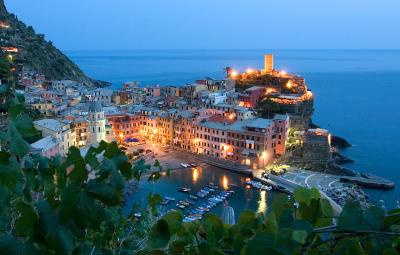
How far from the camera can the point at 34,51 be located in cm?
4450

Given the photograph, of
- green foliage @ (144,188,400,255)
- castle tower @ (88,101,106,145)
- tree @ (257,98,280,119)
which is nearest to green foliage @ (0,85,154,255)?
green foliage @ (144,188,400,255)

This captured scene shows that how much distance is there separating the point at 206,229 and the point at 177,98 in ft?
96.3

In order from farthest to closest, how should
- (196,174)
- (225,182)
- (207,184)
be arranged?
(196,174) → (225,182) → (207,184)

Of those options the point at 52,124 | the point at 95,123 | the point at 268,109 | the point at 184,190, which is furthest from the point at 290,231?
the point at 268,109

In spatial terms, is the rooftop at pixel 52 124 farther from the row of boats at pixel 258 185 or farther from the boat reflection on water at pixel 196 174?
the row of boats at pixel 258 185

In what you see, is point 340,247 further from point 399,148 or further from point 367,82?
point 367,82

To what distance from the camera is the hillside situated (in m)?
41.6

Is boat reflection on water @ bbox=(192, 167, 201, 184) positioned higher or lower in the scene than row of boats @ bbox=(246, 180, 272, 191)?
higher

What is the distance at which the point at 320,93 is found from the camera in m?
51.7

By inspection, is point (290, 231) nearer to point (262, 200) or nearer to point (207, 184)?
point (262, 200)

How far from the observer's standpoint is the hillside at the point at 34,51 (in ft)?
136

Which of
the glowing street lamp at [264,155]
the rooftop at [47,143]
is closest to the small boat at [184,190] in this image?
the glowing street lamp at [264,155]

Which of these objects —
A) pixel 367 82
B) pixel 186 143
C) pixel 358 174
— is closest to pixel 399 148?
pixel 358 174

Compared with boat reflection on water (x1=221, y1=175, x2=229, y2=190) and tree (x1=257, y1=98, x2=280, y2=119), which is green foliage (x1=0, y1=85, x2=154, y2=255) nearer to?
boat reflection on water (x1=221, y1=175, x2=229, y2=190)
